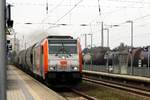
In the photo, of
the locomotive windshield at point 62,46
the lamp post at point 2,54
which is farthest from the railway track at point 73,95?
the lamp post at point 2,54

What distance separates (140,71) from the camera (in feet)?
115

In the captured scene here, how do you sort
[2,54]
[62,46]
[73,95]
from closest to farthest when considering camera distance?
[2,54]
[73,95]
[62,46]

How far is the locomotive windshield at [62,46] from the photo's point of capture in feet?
79.3

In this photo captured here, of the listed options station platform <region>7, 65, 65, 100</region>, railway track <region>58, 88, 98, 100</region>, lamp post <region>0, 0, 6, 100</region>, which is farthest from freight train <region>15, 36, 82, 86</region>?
lamp post <region>0, 0, 6, 100</region>

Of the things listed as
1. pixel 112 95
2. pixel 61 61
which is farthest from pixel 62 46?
pixel 112 95

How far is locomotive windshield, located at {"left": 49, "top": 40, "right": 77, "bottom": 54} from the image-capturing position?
2417 centimetres

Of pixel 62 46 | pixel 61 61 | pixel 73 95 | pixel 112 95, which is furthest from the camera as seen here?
pixel 62 46

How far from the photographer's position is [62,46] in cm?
2438

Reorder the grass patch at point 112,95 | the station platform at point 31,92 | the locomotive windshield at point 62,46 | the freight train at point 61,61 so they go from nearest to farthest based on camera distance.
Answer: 1. the station platform at point 31,92
2. the grass patch at point 112,95
3. the freight train at point 61,61
4. the locomotive windshield at point 62,46

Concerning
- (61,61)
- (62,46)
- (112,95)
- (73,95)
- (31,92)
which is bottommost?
(73,95)

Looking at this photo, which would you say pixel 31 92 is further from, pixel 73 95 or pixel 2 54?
pixel 2 54

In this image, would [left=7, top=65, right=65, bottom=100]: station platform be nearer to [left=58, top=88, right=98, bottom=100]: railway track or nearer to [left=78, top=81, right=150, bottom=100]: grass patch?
[left=58, top=88, right=98, bottom=100]: railway track

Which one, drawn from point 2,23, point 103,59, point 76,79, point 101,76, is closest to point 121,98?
point 76,79

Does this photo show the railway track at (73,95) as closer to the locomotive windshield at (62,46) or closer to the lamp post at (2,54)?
the locomotive windshield at (62,46)
